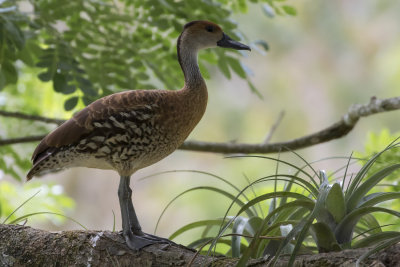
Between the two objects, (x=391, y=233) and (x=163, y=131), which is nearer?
(x=391, y=233)

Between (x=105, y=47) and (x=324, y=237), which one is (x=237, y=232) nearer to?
(x=324, y=237)

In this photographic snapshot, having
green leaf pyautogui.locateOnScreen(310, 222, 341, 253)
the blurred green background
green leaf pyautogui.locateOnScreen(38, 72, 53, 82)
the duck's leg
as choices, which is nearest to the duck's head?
the duck's leg

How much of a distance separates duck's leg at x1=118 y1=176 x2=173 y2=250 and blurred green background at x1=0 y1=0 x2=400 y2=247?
299 inches

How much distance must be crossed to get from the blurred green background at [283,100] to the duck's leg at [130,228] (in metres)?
7.60

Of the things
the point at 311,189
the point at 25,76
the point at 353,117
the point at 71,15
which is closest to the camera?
the point at 311,189

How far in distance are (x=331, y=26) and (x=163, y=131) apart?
11.4 meters

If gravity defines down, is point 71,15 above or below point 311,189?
below

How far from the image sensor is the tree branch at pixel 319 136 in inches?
95.0

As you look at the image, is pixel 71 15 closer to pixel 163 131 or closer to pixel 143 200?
pixel 163 131

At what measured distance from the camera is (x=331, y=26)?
41.8 ft

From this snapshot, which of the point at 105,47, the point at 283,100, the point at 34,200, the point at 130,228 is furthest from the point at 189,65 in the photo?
the point at 283,100

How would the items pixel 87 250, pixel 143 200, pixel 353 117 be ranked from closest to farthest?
pixel 87 250 → pixel 353 117 → pixel 143 200

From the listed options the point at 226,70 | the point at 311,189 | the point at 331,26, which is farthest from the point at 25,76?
the point at 331,26

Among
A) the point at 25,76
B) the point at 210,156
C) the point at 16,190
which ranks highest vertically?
the point at 25,76
